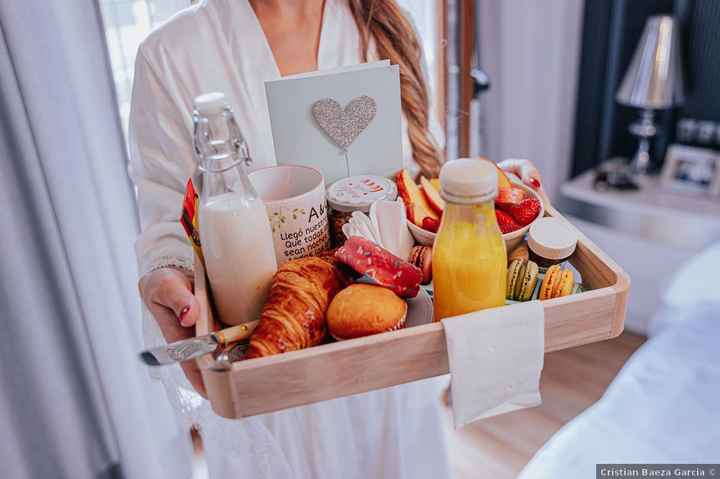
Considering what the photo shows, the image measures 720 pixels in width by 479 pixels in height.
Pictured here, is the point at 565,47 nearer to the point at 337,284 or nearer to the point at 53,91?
the point at 53,91

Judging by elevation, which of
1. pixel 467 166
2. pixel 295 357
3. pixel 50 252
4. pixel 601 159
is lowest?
pixel 601 159

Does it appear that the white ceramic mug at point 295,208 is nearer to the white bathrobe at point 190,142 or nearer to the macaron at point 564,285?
the white bathrobe at point 190,142

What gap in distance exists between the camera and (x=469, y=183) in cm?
52

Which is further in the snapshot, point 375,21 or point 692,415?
point 692,415

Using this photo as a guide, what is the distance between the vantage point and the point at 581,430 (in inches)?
46.9

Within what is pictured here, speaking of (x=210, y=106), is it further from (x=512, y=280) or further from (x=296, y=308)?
(x=512, y=280)

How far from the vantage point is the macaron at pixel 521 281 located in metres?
0.61

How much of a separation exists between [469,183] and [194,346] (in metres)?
0.28

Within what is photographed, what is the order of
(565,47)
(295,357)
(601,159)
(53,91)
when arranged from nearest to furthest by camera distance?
(295,357), (53,91), (565,47), (601,159)

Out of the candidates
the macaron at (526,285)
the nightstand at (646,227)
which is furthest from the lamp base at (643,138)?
the macaron at (526,285)

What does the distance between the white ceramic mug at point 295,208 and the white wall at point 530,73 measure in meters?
1.53

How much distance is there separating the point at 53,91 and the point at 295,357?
2.81 feet

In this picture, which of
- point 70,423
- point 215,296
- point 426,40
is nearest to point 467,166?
point 215,296

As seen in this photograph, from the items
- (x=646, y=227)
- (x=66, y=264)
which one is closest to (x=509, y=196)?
(x=66, y=264)
